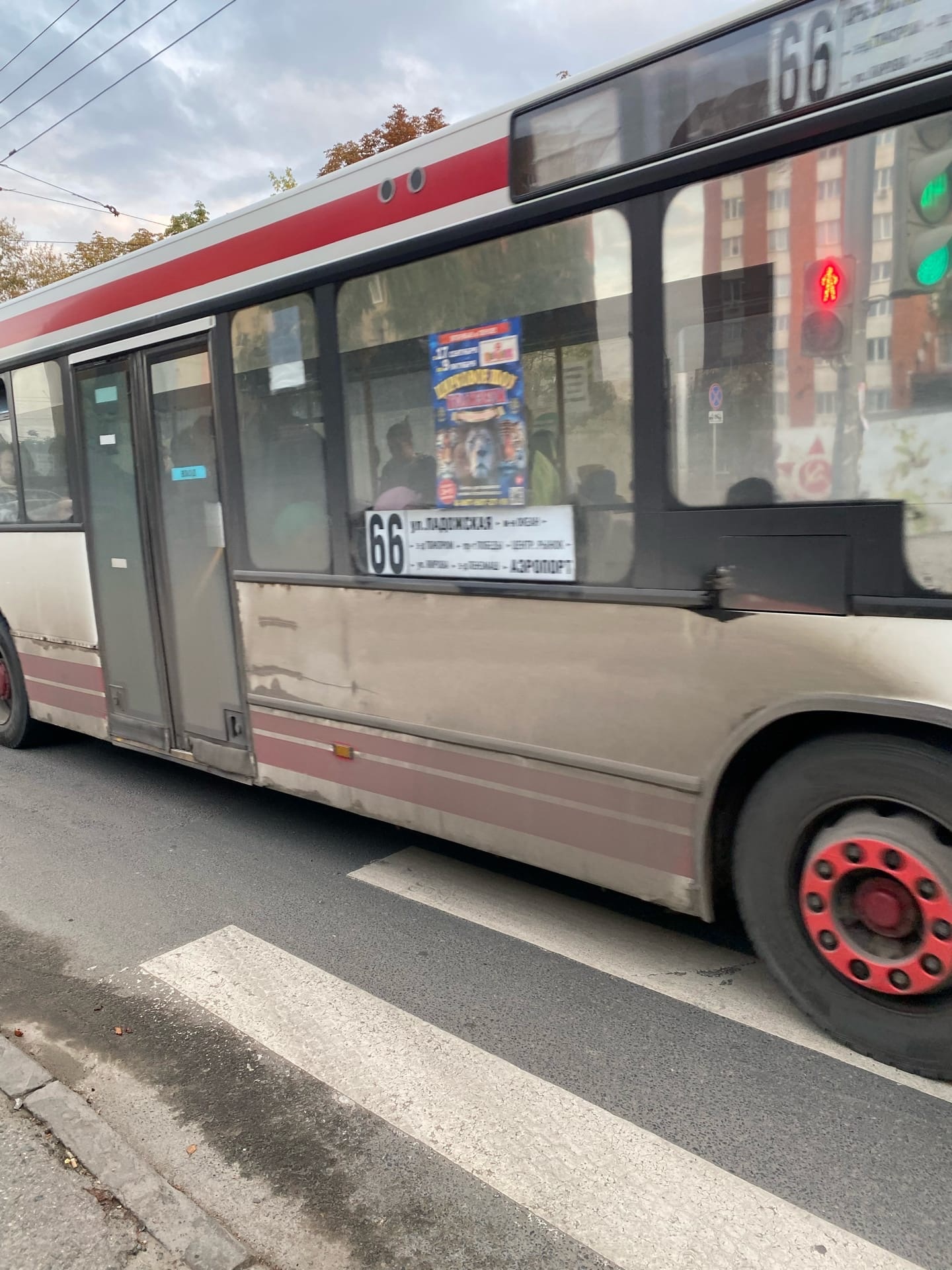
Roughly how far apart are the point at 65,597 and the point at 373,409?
9.80 ft

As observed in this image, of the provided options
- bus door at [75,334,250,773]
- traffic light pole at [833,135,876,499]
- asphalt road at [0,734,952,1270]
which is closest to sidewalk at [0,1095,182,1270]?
asphalt road at [0,734,952,1270]

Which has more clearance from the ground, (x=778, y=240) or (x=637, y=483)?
(x=778, y=240)

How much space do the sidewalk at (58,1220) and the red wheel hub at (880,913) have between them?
194cm

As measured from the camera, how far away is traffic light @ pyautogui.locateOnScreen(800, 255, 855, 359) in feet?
8.50

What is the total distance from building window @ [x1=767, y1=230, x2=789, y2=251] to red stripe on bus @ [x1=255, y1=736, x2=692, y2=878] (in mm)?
1806

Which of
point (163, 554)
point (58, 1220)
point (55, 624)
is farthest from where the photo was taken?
point (55, 624)

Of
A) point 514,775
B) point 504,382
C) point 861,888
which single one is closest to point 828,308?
point 504,382

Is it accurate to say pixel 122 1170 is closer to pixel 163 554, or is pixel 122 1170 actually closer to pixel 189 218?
pixel 163 554

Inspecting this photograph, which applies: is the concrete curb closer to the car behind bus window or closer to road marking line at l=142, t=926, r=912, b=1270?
road marking line at l=142, t=926, r=912, b=1270

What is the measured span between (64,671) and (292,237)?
3.32 metres

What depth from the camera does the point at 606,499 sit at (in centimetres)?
316

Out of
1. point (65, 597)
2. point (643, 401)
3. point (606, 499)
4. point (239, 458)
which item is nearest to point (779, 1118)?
point (606, 499)

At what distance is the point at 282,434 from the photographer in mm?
4285

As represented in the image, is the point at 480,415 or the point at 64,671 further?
the point at 64,671
